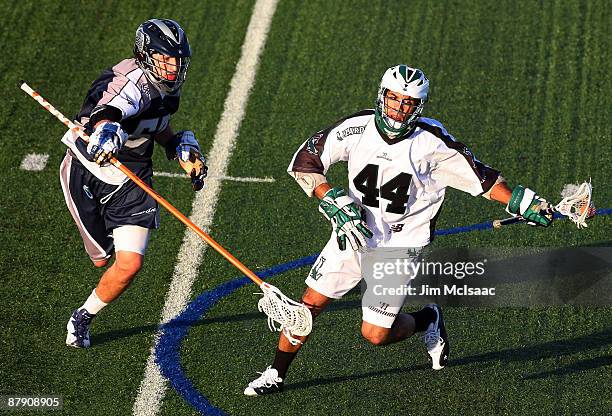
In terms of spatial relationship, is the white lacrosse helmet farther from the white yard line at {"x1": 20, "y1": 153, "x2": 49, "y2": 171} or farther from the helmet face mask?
the white yard line at {"x1": 20, "y1": 153, "x2": 49, "y2": 171}

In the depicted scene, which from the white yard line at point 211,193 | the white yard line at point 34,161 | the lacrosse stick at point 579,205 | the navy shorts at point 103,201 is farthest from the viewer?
the white yard line at point 34,161

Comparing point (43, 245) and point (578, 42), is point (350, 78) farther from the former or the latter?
point (43, 245)

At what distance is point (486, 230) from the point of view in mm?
9008

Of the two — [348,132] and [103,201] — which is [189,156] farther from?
[348,132]

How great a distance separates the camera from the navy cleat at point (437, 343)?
24.6 ft

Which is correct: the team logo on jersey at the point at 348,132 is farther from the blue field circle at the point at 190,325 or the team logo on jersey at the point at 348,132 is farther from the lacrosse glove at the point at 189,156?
the blue field circle at the point at 190,325

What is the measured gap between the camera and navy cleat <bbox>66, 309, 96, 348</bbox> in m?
7.64

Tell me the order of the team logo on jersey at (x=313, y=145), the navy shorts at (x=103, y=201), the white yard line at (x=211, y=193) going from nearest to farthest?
the team logo on jersey at (x=313, y=145)
the white yard line at (x=211, y=193)
the navy shorts at (x=103, y=201)

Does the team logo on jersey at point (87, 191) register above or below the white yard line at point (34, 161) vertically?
above

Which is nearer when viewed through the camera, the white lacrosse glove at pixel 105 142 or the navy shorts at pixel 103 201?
the white lacrosse glove at pixel 105 142

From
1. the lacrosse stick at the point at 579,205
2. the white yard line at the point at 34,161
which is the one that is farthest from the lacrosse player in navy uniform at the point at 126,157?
the lacrosse stick at the point at 579,205

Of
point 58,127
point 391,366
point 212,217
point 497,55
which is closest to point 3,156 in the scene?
point 58,127

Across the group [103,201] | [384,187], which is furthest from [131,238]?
[384,187]

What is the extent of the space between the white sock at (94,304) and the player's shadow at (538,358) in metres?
1.43
